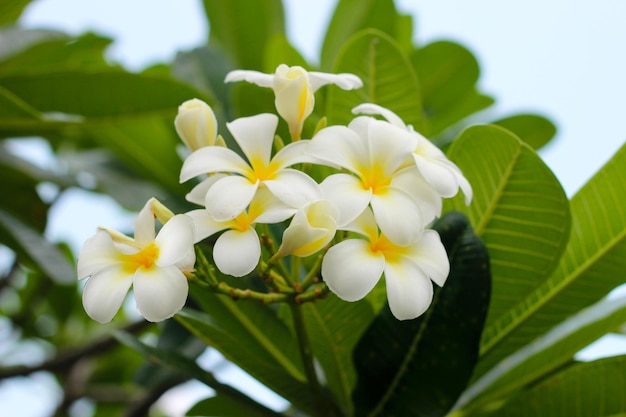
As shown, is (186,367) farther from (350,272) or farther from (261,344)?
(350,272)

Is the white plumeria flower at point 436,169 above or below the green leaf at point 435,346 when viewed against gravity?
above

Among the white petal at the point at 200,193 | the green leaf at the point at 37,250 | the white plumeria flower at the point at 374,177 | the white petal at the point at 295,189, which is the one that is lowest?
the green leaf at the point at 37,250

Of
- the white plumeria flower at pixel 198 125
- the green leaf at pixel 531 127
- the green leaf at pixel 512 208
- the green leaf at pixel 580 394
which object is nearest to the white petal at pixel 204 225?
the white plumeria flower at pixel 198 125

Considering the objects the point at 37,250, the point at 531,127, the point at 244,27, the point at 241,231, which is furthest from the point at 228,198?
the point at 244,27

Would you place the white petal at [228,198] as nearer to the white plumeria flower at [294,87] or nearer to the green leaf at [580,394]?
the white plumeria flower at [294,87]

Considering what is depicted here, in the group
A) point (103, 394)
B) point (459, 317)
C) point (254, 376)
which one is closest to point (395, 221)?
point (459, 317)

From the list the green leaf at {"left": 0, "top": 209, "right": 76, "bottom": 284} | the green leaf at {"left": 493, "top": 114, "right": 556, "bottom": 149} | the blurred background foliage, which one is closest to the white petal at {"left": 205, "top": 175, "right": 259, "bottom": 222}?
the blurred background foliage

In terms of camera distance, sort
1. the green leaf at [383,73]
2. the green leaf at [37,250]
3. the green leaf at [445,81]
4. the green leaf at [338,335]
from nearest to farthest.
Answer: the green leaf at [338,335] < the green leaf at [383,73] < the green leaf at [37,250] < the green leaf at [445,81]
